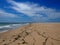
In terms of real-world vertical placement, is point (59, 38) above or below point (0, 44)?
above

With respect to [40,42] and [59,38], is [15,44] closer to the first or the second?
[40,42]

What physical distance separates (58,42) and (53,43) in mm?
182

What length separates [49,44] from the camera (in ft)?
11.9

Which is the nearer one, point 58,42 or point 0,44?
point 58,42

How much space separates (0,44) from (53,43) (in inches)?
79.5

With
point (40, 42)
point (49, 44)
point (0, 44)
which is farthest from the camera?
point (0, 44)

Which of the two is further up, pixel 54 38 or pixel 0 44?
pixel 54 38

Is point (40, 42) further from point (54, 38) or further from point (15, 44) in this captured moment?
point (15, 44)

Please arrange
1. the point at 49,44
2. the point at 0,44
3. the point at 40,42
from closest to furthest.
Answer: the point at 49,44, the point at 40,42, the point at 0,44

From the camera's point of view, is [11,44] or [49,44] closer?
[49,44]

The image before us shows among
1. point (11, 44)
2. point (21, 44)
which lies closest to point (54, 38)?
point (21, 44)

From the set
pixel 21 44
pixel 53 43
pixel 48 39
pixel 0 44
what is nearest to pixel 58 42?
pixel 53 43

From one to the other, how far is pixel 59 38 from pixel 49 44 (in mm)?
552

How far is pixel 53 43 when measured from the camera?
3678 millimetres
